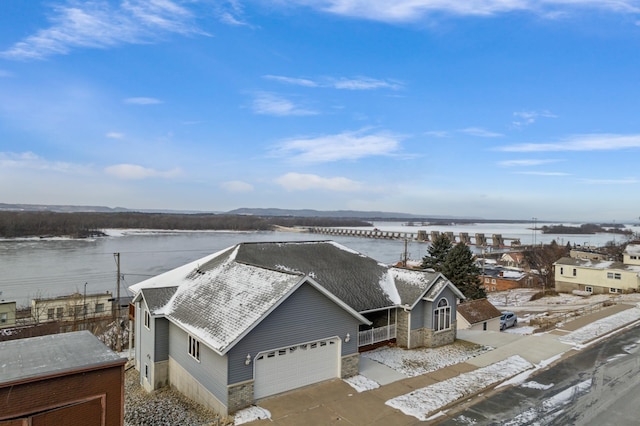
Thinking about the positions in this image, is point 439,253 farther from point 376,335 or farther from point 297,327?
point 297,327

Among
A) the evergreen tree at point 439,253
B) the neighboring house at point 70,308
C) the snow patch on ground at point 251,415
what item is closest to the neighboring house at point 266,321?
the snow patch on ground at point 251,415

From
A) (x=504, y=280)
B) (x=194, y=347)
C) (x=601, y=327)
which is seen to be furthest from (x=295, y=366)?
(x=504, y=280)

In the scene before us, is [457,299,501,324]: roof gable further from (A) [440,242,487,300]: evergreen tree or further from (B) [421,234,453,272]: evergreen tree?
(B) [421,234,453,272]: evergreen tree

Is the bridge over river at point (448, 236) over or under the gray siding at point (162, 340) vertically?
under

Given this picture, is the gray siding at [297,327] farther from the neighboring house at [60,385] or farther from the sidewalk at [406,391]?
the neighboring house at [60,385]

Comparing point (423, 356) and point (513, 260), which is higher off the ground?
point (423, 356)

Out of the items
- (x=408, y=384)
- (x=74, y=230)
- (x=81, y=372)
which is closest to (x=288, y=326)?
(x=408, y=384)

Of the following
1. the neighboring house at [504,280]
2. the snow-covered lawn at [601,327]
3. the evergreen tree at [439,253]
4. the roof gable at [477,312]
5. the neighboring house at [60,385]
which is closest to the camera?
the neighboring house at [60,385]
